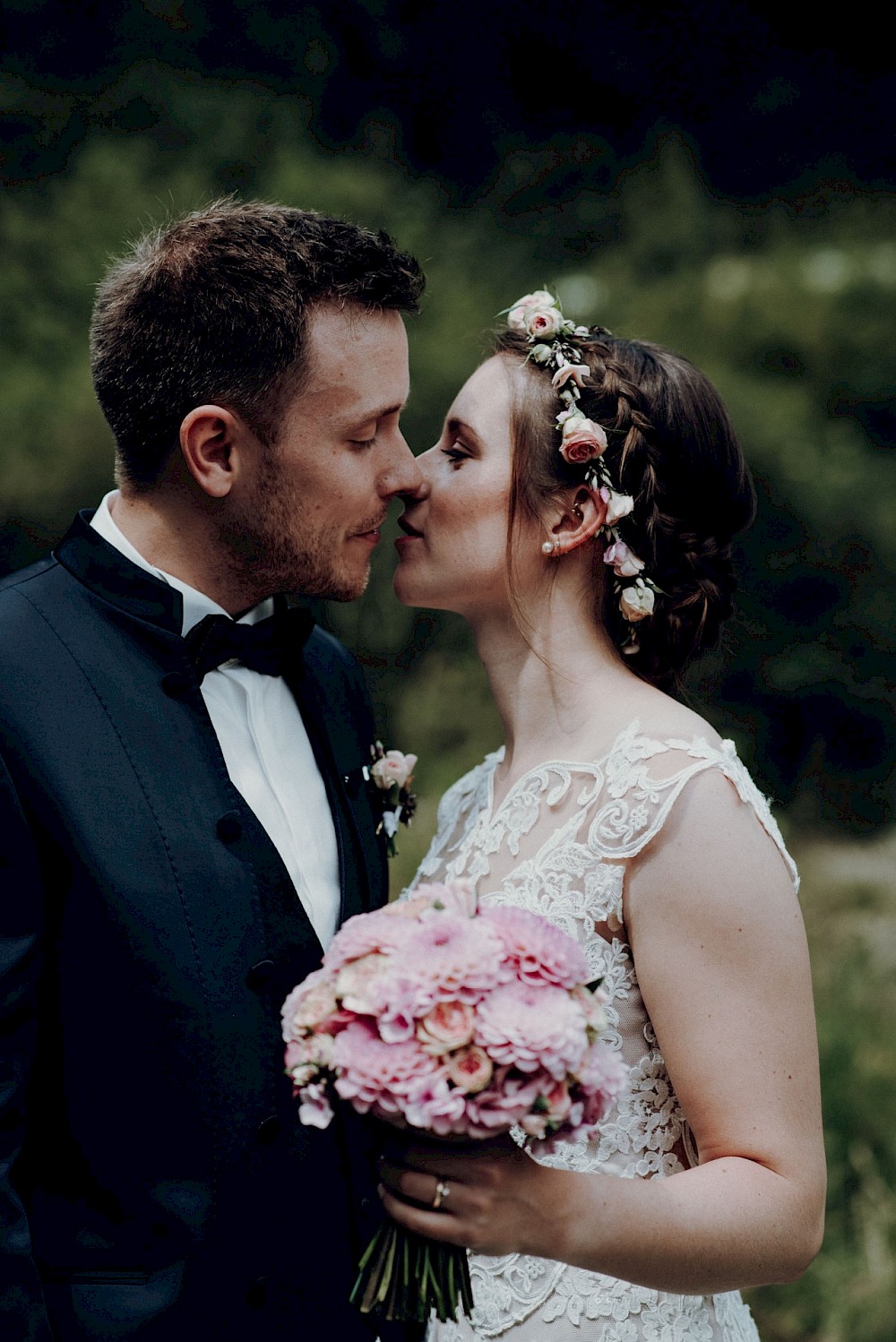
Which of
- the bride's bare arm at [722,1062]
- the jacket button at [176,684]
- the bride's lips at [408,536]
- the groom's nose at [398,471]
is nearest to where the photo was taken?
the bride's bare arm at [722,1062]

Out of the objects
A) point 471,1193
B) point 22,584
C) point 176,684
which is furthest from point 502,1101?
point 22,584

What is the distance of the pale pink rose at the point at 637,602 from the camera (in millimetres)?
2701

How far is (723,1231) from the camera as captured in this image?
2.02 m

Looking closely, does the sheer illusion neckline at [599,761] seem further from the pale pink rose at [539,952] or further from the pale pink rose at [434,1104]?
the pale pink rose at [434,1104]

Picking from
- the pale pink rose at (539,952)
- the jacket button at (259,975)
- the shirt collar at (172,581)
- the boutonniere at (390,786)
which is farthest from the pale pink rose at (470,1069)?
the boutonniere at (390,786)

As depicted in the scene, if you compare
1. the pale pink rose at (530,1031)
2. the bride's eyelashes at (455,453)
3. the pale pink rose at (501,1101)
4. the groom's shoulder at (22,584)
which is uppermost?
the bride's eyelashes at (455,453)

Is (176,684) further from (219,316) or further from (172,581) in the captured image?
(219,316)

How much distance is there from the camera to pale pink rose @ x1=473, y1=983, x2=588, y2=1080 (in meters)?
1.58

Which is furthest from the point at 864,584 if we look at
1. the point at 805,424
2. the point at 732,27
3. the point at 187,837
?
the point at 187,837

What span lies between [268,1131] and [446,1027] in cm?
67

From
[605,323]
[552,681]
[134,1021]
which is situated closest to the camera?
[134,1021]

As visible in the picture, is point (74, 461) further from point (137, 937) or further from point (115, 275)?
point (137, 937)

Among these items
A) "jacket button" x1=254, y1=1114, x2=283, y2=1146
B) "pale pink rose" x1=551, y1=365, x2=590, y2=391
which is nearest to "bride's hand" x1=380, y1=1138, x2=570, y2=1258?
"jacket button" x1=254, y1=1114, x2=283, y2=1146

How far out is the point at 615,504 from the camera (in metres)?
2.68
